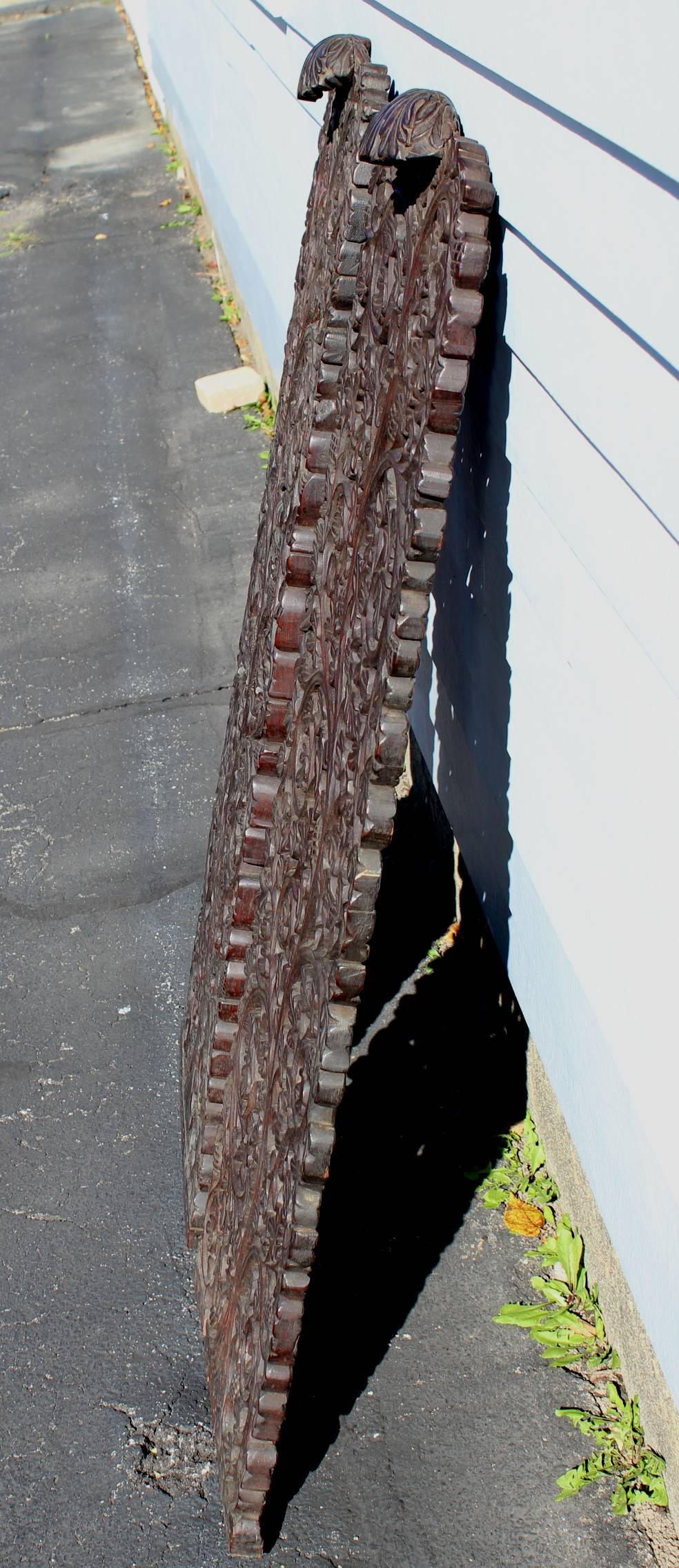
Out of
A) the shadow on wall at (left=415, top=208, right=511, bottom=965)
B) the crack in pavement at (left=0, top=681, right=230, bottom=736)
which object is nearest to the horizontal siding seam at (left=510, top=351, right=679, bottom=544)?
the shadow on wall at (left=415, top=208, right=511, bottom=965)

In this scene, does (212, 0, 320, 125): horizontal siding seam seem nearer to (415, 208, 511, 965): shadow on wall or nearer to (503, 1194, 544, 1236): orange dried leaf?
(415, 208, 511, 965): shadow on wall

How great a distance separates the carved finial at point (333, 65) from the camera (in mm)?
2859

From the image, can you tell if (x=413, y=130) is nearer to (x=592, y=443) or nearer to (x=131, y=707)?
(x=592, y=443)

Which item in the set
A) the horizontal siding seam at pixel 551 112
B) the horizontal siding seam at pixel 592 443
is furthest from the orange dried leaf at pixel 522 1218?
the horizontal siding seam at pixel 551 112

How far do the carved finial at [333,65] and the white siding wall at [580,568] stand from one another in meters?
0.13

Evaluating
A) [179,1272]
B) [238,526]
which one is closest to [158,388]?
[238,526]

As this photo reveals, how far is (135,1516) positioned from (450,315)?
232 centimetres

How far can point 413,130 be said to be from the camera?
216 cm

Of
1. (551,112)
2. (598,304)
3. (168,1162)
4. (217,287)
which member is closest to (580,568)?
(598,304)

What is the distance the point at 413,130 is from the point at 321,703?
100cm

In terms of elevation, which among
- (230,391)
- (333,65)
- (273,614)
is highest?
(333,65)

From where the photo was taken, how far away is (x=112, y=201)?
35.1 ft

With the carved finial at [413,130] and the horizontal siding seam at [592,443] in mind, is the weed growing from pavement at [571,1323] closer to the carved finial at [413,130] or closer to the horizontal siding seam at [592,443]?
the horizontal siding seam at [592,443]

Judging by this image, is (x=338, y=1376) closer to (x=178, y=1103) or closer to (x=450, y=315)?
(x=178, y=1103)
